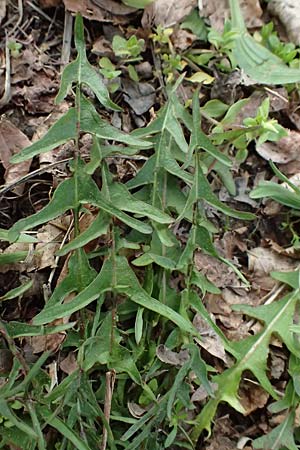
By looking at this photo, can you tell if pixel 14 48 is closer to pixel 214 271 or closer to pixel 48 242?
pixel 48 242

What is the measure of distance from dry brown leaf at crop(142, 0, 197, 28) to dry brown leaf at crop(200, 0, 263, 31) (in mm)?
55

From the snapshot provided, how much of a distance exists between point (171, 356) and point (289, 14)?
4.49 ft

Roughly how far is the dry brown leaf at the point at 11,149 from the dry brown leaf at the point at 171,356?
0.68 metres

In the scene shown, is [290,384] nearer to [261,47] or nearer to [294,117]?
[294,117]

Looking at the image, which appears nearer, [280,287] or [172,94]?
[172,94]

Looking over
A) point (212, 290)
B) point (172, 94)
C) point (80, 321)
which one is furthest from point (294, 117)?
point (80, 321)

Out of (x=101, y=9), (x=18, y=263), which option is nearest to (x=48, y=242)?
(x=18, y=263)

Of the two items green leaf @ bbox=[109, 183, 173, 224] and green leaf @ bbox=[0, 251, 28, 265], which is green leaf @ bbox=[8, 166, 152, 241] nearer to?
green leaf @ bbox=[109, 183, 173, 224]

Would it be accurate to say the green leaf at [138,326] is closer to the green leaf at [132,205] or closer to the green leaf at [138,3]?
the green leaf at [132,205]

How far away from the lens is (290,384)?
1924 mm

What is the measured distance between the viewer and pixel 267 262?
217cm

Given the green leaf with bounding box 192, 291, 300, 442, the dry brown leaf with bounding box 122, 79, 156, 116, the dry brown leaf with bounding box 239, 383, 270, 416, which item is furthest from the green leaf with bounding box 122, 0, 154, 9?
the dry brown leaf with bounding box 239, 383, 270, 416

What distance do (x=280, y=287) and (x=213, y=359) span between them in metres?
0.33

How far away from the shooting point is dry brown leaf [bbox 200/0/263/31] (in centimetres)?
236
